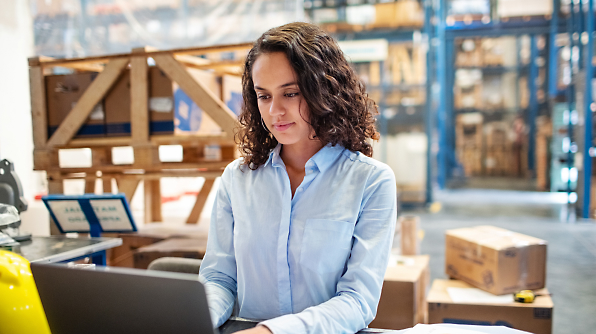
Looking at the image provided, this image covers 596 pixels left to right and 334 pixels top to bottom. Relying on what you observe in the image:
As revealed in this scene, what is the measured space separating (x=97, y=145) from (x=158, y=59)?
0.79m

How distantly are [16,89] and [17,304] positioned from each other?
3.63m

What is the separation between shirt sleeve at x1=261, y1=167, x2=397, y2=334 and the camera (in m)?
1.14

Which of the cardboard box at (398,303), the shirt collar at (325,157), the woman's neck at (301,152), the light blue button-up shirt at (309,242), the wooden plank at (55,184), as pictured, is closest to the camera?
the light blue button-up shirt at (309,242)

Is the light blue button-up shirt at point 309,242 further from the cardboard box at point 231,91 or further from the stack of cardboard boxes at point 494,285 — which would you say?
the cardboard box at point 231,91

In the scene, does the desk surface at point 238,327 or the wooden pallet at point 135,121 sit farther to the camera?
the wooden pallet at point 135,121

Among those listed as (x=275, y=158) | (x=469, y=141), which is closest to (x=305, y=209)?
(x=275, y=158)

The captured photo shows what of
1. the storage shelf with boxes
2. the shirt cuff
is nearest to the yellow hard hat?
the shirt cuff

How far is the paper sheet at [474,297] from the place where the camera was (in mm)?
2670

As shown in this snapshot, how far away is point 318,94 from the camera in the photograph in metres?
1.35

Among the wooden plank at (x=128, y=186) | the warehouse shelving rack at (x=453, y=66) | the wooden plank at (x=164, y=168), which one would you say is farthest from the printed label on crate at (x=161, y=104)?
the warehouse shelving rack at (x=453, y=66)

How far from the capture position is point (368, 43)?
8.72 metres

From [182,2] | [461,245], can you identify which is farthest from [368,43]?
[461,245]

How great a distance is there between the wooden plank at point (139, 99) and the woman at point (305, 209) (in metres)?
1.78

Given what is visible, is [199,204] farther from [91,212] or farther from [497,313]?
[497,313]
